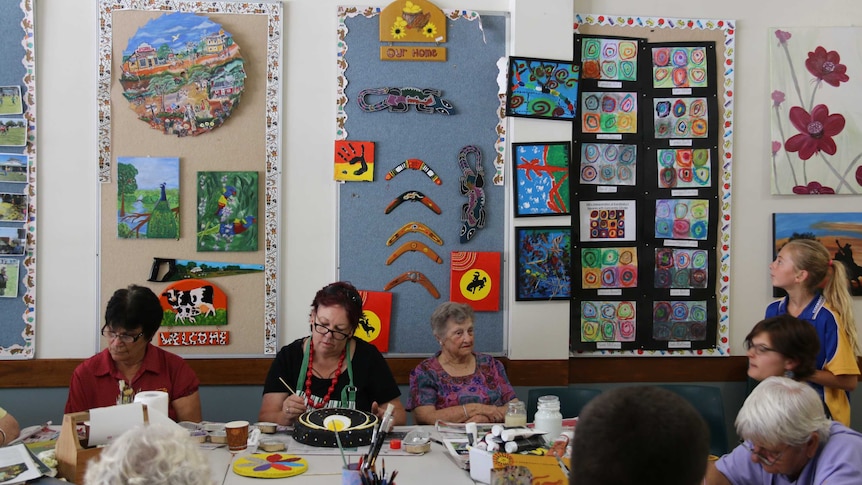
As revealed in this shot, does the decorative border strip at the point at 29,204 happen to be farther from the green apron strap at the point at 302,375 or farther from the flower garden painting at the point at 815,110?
the flower garden painting at the point at 815,110

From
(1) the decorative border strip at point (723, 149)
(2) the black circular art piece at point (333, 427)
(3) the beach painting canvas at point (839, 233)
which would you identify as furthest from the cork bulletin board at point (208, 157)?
(3) the beach painting canvas at point (839, 233)

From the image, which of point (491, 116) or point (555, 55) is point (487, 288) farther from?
point (555, 55)

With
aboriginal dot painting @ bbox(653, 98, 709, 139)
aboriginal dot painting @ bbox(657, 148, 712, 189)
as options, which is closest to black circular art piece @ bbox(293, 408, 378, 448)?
aboriginal dot painting @ bbox(657, 148, 712, 189)

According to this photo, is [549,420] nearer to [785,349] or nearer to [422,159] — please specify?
[785,349]

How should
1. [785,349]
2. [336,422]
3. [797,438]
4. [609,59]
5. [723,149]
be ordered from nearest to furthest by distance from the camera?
[797,438] → [336,422] → [785,349] → [609,59] → [723,149]

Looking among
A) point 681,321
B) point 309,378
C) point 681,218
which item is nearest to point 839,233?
point 681,218

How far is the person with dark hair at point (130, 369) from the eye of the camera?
3.16 meters

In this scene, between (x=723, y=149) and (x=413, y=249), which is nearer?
(x=413, y=249)

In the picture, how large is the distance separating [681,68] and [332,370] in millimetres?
2588

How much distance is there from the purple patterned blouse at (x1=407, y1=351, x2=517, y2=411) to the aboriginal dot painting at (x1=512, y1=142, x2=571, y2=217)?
928mm

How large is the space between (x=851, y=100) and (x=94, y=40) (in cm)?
416

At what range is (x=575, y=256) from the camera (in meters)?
4.30

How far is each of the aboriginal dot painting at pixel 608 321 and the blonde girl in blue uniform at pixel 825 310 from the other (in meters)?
0.80

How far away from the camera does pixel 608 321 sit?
4.34 metres
